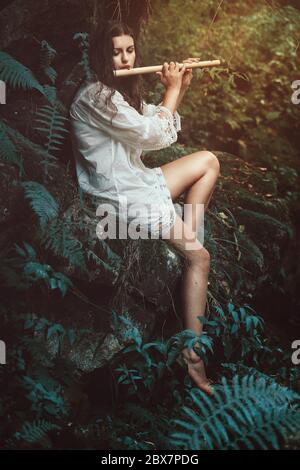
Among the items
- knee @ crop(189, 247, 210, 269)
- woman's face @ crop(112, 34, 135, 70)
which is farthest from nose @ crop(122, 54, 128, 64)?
knee @ crop(189, 247, 210, 269)

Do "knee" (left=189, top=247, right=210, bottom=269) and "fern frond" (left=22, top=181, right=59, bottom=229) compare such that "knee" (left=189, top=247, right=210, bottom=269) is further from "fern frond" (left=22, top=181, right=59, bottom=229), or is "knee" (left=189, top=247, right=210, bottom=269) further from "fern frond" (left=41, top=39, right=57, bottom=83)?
"fern frond" (left=41, top=39, right=57, bottom=83)

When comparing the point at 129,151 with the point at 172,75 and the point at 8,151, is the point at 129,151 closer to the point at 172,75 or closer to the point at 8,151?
the point at 172,75

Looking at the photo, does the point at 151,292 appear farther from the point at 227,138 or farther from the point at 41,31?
the point at 227,138

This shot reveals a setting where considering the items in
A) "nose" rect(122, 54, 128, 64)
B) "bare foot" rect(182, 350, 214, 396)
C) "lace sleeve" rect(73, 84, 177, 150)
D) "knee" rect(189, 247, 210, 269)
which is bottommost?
"bare foot" rect(182, 350, 214, 396)

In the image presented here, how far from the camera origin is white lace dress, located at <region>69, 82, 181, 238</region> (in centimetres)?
321

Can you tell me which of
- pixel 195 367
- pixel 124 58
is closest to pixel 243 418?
pixel 195 367

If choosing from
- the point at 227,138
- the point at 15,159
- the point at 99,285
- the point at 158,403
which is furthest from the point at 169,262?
the point at 227,138

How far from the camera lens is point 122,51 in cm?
336

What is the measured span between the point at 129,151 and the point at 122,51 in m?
0.63

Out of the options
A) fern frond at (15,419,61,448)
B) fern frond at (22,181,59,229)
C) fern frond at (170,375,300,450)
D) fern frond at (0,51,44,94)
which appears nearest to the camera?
fern frond at (170,375,300,450)

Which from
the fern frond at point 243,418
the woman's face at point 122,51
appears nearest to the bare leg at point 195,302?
the fern frond at point 243,418

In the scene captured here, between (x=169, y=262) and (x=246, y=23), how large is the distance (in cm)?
391

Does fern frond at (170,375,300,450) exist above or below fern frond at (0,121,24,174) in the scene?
below

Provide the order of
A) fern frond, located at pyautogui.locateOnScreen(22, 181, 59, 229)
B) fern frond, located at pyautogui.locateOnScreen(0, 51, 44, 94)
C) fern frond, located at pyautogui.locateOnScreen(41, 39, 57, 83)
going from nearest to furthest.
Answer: fern frond, located at pyautogui.locateOnScreen(22, 181, 59, 229) → fern frond, located at pyautogui.locateOnScreen(0, 51, 44, 94) → fern frond, located at pyautogui.locateOnScreen(41, 39, 57, 83)
